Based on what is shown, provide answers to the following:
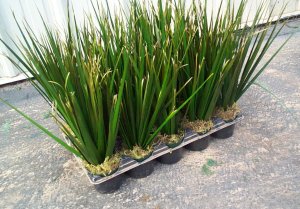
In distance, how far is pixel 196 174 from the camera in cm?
102

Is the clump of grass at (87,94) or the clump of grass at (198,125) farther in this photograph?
the clump of grass at (198,125)

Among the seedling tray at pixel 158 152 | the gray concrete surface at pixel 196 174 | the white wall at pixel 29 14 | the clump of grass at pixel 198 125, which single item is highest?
the white wall at pixel 29 14

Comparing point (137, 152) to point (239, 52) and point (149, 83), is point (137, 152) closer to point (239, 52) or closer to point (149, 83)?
point (149, 83)

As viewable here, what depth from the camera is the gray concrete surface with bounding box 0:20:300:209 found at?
0.92m

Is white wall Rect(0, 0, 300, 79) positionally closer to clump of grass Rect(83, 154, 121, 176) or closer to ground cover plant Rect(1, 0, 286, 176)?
ground cover plant Rect(1, 0, 286, 176)

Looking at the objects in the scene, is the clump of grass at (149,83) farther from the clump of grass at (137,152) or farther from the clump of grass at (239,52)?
the clump of grass at (239,52)

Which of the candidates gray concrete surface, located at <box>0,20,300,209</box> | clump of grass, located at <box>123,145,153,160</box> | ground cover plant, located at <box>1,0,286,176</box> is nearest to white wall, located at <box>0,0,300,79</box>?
gray concrete surface, located at <box>0,20,300,209</box>

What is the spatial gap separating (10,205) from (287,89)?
124cm

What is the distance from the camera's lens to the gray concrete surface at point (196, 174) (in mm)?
918

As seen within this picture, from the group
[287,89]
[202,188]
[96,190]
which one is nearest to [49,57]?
[96,190]

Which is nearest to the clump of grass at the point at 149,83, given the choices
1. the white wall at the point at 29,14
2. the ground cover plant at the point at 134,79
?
the ground cover plant at the point at 134,79

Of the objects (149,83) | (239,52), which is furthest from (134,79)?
(239,52)

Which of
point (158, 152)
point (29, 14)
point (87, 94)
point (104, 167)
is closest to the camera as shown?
point (87, 94)

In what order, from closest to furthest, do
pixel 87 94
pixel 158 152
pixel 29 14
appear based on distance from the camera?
1. pixel 87 94
2. pixel 158 152
3. pixel 29 14
